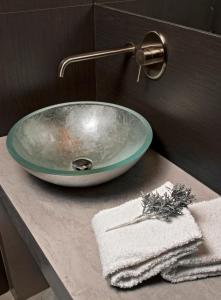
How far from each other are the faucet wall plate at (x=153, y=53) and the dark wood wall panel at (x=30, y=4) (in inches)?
11.6

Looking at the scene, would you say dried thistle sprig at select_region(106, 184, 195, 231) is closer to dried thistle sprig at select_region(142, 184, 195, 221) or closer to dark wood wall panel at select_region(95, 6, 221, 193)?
dried thistle sprig at select_region(142, 184, 195, 221)

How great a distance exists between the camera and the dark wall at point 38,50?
3.24ft

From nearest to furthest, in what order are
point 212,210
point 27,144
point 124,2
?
point 212,210
point 27,144
point 124,2

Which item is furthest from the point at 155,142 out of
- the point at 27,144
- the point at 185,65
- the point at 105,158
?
the point at 27,144

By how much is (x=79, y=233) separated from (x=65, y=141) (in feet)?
1.24

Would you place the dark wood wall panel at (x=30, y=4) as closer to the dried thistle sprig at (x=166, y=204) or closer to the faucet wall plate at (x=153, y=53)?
the faucet wall plate at (x=153, y=53)

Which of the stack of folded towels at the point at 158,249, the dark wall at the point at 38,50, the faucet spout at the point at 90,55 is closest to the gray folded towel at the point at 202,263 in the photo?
the stack of folded towels at the point at 158,249

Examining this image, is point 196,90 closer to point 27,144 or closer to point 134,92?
point 134,92

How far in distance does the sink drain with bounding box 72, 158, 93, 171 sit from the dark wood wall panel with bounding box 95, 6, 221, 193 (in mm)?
212

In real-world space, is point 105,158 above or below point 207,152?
below

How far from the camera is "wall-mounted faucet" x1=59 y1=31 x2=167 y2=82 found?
0.87m

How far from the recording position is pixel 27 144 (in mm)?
975

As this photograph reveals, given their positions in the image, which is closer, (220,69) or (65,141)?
(220,69)

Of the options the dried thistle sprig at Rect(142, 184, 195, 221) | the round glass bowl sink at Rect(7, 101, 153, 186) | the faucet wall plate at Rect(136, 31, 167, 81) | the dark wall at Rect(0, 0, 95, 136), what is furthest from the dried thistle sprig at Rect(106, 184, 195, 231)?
the dark wall at Rect(0, 0, 95, 136)
